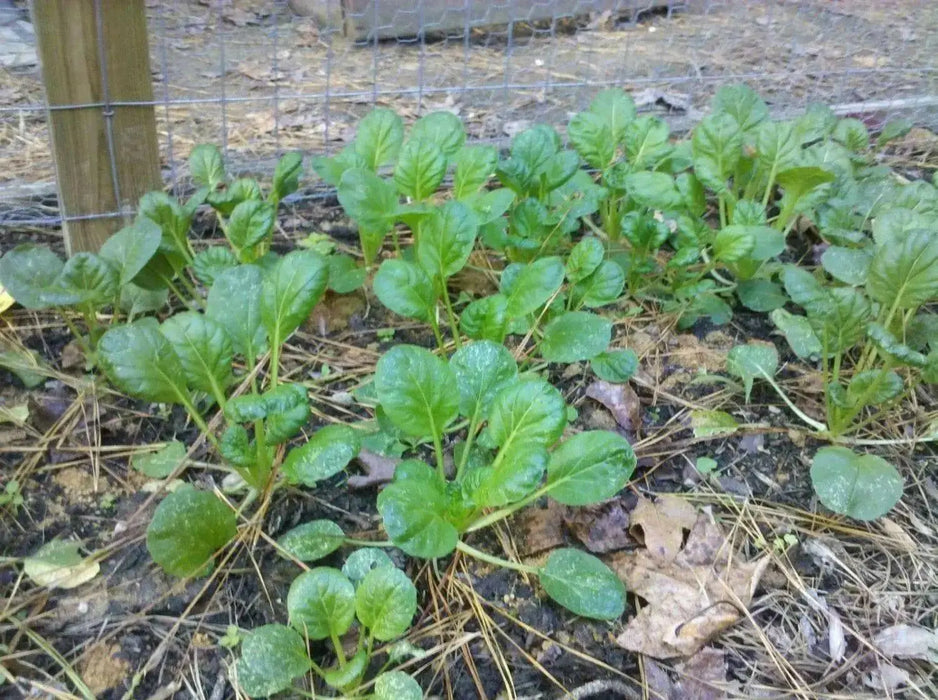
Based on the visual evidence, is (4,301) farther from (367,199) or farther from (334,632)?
(334,632)

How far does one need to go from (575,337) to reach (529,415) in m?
0.28

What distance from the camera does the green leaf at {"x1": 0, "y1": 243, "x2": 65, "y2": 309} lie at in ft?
4.43

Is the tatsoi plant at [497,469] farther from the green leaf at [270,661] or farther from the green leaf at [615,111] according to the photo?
the green leaf at [615,111]

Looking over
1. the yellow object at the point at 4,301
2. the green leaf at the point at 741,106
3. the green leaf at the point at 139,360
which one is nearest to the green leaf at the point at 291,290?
the green leaf at the point at 139,360

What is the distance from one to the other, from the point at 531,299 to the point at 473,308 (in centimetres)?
10

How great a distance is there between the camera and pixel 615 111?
1827 millimetres

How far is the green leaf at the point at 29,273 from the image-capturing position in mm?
1350

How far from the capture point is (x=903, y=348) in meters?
1.24

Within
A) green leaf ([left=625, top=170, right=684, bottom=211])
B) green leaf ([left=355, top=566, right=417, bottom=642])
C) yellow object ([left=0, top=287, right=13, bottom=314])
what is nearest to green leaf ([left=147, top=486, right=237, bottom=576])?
green leaf ([left=355, top=566, right=417, bottom=642])

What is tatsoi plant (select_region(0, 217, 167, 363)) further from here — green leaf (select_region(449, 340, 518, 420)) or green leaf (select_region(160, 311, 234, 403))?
green leaf (select_region(449, 340, 518, 420))

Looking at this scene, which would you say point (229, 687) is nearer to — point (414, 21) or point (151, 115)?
point (151, 115)

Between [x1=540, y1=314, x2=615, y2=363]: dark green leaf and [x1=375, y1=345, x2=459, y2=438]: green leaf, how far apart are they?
0.81ft

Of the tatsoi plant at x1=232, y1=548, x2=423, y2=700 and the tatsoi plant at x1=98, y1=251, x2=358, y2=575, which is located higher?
the tatsoi plant at x1=98, y1=251, x2=358, y2=575

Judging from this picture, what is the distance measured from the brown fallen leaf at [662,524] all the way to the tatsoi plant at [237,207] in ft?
2.66
